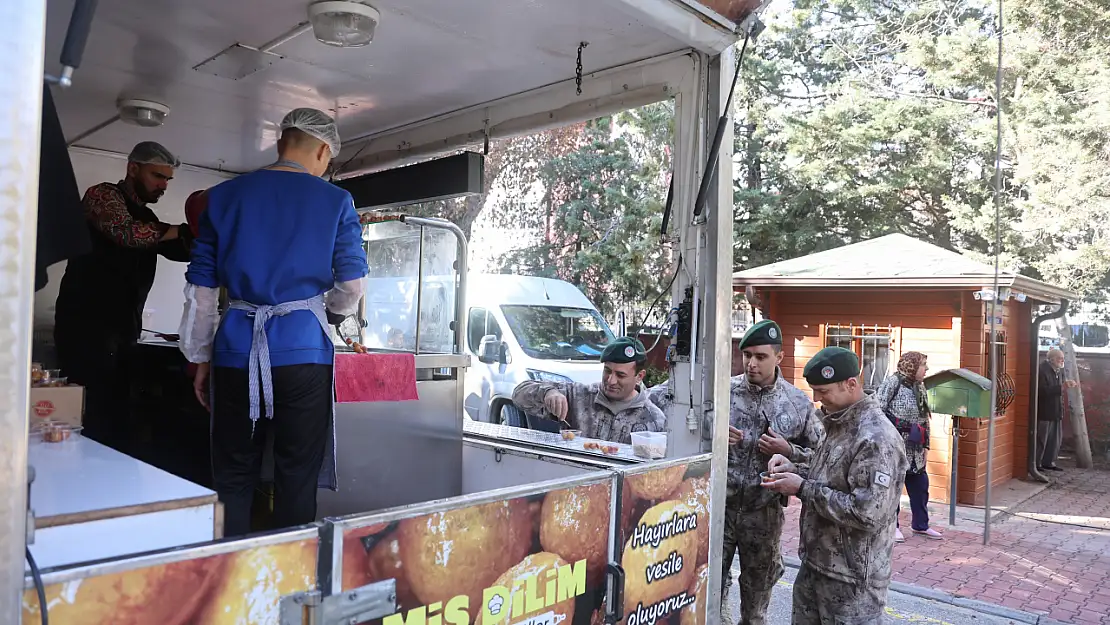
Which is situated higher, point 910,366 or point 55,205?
point 55,205

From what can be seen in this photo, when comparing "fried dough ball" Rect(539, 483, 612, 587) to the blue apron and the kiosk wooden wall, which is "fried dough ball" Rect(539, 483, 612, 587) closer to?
the blue apron

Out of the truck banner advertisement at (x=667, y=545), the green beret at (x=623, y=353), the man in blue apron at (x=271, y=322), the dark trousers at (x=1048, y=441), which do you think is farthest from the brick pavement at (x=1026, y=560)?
the man in blue apron at (x=271, y=322)

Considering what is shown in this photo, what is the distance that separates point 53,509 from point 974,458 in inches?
395

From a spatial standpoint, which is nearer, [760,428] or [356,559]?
[356,559]

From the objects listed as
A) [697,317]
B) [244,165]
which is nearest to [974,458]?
[697,317]

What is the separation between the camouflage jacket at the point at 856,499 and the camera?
3.17m

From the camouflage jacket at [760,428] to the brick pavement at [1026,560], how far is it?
3117mm

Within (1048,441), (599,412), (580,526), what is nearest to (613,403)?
(599,412)

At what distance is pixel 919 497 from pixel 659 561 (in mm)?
6032

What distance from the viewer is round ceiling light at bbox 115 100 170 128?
15.2 ft

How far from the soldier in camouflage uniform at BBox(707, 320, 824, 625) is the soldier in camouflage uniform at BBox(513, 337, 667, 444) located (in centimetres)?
44

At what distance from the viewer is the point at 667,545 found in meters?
2.82

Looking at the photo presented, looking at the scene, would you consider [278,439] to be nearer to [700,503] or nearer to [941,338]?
[700,503]

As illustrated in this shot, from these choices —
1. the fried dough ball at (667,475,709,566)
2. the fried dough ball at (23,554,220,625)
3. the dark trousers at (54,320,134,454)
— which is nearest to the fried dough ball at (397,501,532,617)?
the fried dough ball at (23,554,220,625)
